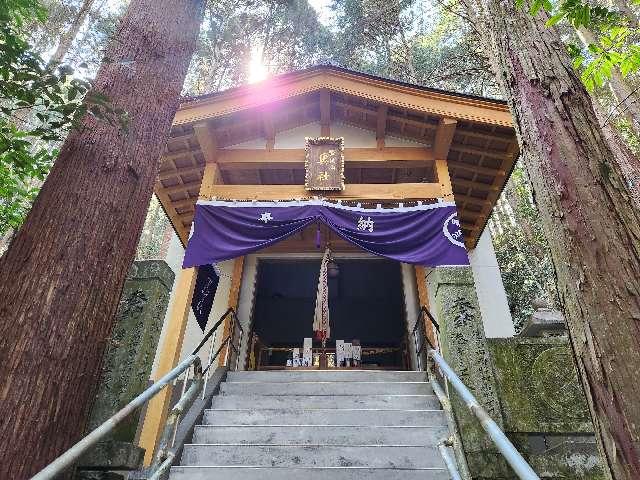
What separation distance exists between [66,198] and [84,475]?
221 cm

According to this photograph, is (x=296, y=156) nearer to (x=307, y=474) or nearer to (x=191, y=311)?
(x=191, y=311)

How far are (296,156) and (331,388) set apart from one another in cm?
436

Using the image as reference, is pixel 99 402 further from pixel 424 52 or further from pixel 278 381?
pixel 424 52

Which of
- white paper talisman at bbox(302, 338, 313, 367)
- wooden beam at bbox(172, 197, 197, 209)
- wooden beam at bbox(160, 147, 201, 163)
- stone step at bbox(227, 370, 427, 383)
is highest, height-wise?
wooden beam at bbox(160, 147, 201, 163)

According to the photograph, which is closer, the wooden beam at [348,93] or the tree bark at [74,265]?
the tree bark at [74,265]

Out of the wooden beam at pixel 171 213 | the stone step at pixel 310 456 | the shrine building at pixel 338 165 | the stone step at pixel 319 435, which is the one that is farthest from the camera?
the wooden beam at pixel 171 213

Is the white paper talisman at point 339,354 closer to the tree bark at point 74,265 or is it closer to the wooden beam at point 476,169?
the wooden beam at point 476,169

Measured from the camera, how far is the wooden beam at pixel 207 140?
7137 millimetres

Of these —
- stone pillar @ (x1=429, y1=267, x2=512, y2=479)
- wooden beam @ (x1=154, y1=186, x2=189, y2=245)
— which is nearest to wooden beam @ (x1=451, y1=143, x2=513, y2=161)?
stone pillar @ (x1=429, y1=267, x2=512, y2=479)

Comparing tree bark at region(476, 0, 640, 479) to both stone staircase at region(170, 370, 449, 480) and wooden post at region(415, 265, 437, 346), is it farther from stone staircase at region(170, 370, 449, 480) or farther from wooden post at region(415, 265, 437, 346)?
wooden post at region(415, 265, 437, 346)

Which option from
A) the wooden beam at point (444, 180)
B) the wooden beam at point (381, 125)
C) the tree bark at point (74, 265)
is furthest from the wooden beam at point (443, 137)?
the tree bark at point (74, 265)

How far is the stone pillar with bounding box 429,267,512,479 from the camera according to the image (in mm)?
3551

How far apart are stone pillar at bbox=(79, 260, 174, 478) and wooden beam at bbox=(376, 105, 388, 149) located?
509 centimetres

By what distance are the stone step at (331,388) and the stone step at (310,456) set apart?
4.40ft
